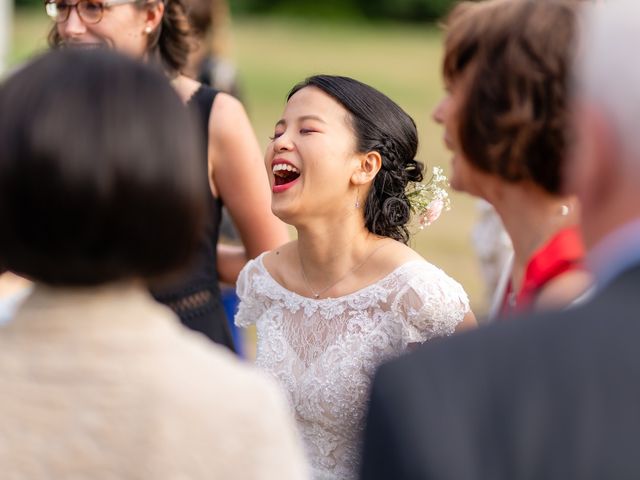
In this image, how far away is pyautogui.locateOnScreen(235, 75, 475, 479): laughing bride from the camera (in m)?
3.15

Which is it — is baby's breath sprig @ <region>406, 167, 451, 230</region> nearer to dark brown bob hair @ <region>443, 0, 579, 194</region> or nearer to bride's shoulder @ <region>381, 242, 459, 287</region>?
bride's shoulder @ <region>381, 242, 459, 287</region>

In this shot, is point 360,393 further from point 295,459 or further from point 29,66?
point 29,66

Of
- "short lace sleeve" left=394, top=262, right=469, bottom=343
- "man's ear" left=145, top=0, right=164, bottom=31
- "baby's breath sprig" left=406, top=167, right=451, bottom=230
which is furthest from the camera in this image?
"man's ear" left=145, top=0, right=164, bottom=31

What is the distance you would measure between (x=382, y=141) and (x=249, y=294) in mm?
678

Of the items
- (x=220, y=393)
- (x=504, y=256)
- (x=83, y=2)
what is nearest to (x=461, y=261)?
(x=504, y=256)

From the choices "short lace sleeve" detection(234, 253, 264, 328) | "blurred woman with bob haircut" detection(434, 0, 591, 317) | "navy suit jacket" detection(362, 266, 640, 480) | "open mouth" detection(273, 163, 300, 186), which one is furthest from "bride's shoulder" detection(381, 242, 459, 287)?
"navy suit jacket" detection(362, 266, 640, 480)

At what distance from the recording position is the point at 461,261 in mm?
10820

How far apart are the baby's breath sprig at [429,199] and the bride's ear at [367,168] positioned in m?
Answer: 0.19

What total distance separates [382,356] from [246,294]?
61 centimetres

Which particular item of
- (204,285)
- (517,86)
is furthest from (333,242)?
(517,86)

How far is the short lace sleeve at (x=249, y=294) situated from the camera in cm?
353

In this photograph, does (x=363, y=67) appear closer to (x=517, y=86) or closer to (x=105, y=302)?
(x=517, y=86)

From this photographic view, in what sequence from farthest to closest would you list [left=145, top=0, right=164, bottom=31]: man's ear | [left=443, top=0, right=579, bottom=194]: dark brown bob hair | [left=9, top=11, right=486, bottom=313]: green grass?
[left=9, top=11, right=486, bottom=313]: green grass < [left=145, top=0, right=164, bottom=31]: man's ear < [left=443, top=0, right=579, bottom=194]: dark brown bob hair

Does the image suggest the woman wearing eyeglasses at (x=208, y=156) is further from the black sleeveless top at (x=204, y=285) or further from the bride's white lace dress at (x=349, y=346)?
the bride's white lace dress at (x=349, y=346)
